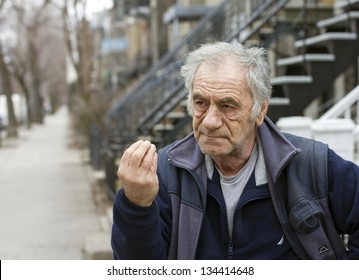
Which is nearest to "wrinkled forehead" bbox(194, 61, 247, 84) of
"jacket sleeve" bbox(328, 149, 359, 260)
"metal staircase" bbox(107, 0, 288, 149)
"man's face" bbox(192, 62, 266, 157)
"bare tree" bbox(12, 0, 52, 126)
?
"man's face" bbox(192, 62, 266, 157)

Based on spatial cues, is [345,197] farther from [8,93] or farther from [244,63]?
[8,93]

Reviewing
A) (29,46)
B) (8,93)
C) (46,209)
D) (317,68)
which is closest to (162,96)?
(46,209)

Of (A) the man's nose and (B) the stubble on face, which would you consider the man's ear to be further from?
(A) the man's nose

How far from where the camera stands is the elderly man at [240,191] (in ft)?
7.04

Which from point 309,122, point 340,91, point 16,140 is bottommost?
point 16,140

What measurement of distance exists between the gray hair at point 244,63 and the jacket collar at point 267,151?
0.12m

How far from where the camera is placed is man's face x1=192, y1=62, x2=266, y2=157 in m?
2.14

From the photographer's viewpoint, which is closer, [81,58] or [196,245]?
[196,245]

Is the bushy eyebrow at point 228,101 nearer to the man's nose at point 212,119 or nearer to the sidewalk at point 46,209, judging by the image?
the man's nose at point 212,119

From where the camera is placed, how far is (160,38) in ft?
102

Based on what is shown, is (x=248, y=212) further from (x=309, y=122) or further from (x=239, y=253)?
(x=309, y=122)

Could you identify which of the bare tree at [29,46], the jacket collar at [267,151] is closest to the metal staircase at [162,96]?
the jacket collar at [267,151]
